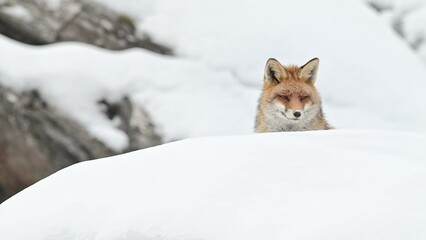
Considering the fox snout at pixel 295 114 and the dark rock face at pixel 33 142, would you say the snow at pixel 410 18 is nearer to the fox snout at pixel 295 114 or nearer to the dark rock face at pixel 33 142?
the dark rock face at pixel 33 142

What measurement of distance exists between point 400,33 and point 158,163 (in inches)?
460

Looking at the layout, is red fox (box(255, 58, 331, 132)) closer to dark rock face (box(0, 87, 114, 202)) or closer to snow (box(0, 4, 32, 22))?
dark rock face (box(0, 87, 114, 202))

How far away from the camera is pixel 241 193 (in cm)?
375

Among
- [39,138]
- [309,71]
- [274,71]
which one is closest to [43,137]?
[39,138]

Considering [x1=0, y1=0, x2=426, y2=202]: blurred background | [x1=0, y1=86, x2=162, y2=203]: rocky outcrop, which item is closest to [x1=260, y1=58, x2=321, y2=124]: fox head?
[x1=0, y1=0, x2=426, y2=202]: blurred background

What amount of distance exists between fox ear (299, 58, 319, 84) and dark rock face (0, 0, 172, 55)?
6.15 metres

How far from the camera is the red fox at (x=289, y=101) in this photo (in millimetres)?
7008

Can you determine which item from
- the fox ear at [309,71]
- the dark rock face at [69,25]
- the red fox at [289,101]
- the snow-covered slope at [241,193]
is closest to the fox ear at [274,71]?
the red fox at [289,101]

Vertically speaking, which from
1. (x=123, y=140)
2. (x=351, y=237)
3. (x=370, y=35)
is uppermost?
(x=351, y=237)

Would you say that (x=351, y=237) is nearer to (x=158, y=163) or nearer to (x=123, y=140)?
(x=158, y=163)

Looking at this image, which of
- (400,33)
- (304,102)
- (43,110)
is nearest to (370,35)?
(400,33)

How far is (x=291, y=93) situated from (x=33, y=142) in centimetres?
600

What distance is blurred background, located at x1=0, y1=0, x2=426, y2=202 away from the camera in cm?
1165

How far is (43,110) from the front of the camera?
463 inches
